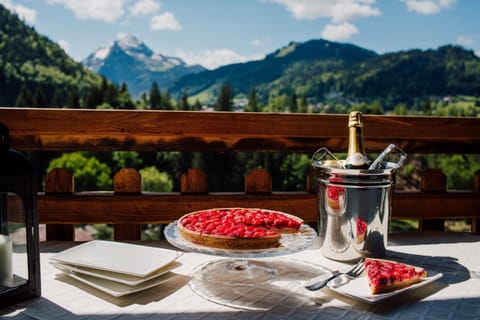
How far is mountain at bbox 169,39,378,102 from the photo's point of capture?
63.9 meters

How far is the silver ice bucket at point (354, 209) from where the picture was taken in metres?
1.05

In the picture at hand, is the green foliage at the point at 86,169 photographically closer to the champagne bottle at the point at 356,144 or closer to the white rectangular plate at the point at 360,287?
the champagne bottle at the point at 356,144

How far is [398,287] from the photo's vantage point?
33.8 inches

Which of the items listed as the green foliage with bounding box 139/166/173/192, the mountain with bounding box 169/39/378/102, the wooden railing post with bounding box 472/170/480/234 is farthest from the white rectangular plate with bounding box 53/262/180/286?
the mountain with bounding box 169/39/378/102

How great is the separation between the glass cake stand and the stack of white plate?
0.17ft

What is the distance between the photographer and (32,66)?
2085 inches

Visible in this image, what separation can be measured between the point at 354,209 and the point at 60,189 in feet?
3.27

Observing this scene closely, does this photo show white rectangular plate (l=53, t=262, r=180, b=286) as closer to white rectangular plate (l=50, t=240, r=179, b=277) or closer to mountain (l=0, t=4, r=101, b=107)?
white rectangular plate (l=50, t=240, r=179, b=277)

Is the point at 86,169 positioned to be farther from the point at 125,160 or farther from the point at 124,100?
the point at 124,100

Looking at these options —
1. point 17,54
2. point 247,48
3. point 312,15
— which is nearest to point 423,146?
point 17,54

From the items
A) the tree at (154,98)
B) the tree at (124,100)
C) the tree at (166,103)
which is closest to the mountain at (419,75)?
the tree at (166,103)

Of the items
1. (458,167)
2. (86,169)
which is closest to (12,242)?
(86,169)

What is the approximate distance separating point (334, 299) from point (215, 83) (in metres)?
70.7

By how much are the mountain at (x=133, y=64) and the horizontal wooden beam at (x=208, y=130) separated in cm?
9526
